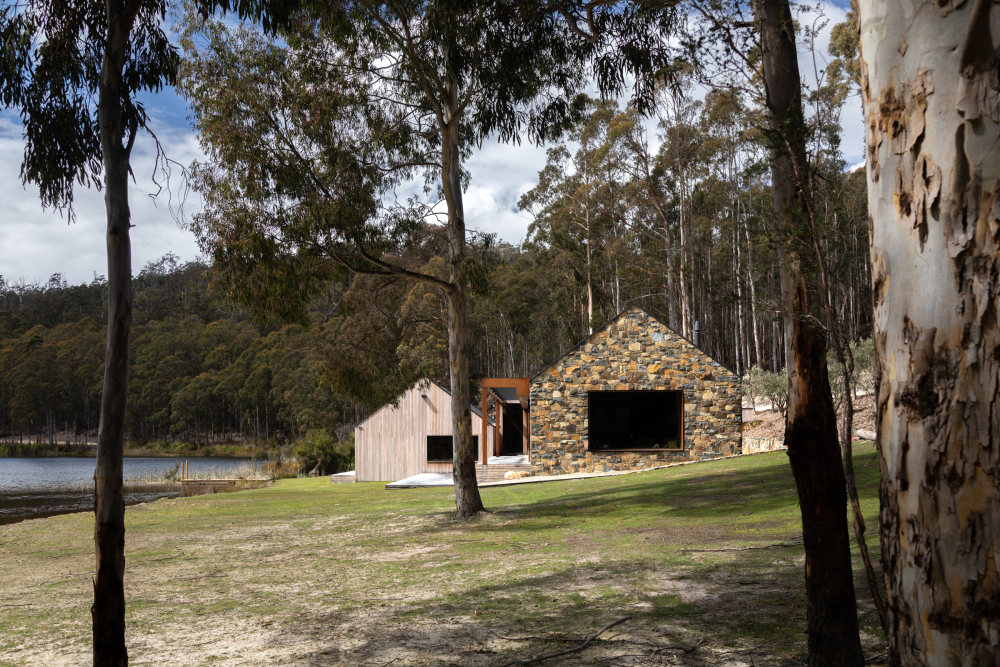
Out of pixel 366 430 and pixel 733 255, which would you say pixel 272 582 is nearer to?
pixel 366 430

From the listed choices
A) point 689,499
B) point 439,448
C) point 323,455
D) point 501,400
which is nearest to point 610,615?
point 689,499

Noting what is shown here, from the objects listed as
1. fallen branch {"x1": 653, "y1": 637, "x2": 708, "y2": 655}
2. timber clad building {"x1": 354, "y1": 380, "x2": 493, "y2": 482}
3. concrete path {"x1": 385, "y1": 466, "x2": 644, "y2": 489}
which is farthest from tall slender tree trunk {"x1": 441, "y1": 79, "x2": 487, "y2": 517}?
timber clad building {"x1": 354, "y1": 380, "x2": 493, "y2": 482}

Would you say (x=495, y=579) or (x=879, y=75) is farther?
(x=495, y=579)

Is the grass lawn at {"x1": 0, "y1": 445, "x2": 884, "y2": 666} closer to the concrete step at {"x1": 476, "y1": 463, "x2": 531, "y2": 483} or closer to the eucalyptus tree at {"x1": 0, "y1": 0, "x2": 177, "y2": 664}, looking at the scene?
the eucalyptus tree at {"x1": 0, "y1": 0, "x2": 177, "y2": 664}

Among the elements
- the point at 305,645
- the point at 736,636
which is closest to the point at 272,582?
the point at 305,645

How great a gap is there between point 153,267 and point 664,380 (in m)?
71.1

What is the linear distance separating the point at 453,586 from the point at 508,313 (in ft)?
113

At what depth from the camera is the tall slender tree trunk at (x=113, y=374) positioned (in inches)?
147

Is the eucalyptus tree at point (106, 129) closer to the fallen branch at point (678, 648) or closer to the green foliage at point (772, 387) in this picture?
the fallen branch at point (678, 648)

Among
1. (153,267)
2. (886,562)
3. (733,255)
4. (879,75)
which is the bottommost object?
(886,562)

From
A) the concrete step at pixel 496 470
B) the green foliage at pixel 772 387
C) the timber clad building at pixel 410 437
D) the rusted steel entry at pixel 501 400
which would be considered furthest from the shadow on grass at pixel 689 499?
the timber clad building at pixel 410 437

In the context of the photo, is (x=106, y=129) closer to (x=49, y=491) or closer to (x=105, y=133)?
(x=105, y=133)

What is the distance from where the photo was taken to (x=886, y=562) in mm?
1941

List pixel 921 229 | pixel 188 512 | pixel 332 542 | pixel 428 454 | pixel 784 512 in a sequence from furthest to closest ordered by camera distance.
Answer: pixel 428 454 → pixel 188 512 → pixel 332 542 → pixel 784 512 → pixel 921 229
